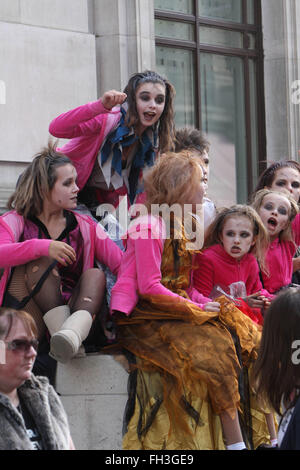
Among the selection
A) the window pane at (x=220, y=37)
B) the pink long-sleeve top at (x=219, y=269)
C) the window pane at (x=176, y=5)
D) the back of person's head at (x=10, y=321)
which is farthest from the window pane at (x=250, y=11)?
the back of person's head at (x=10, y=321)

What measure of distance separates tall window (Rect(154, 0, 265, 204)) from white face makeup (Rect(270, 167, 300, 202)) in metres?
1.80

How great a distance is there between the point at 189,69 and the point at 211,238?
3272mm

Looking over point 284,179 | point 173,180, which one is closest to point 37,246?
point 173,180

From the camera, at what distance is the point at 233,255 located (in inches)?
233

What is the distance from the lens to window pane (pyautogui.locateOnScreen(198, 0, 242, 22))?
8.95m

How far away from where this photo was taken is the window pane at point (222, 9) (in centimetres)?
895

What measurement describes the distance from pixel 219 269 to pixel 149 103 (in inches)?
44.0

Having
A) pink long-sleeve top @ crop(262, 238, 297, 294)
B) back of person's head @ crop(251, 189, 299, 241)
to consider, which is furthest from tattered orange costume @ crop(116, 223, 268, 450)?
back of person's head @ crop(251, 189, 299, 241)

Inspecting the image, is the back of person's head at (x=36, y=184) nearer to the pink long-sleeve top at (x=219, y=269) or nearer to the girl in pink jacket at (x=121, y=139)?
the girl in pink jacket at (x=121, y=139)

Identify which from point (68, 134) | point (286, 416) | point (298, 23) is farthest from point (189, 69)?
point (286, 416)

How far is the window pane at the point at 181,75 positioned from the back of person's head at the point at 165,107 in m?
2.42

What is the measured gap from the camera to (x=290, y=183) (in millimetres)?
6918
